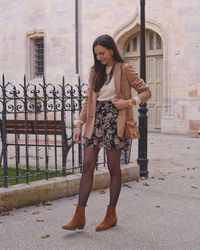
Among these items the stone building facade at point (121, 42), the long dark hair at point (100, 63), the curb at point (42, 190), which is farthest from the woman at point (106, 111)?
the stone building facade at point (121, 42)

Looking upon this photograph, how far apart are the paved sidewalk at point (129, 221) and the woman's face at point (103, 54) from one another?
5.24 feet

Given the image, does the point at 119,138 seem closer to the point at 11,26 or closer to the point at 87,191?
the point at 87,191

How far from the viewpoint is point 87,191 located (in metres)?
4.65

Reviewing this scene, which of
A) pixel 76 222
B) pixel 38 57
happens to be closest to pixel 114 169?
pixel 76 222

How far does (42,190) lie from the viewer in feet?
19.3

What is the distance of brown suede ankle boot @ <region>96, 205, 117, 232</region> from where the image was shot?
15.4ft

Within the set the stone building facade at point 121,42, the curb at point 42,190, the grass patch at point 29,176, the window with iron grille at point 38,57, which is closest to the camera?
the curb at point 42,190

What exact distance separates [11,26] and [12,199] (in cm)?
1681

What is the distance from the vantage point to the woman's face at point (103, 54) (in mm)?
4613

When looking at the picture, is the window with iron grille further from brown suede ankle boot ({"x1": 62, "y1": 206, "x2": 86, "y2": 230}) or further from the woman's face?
brown suede ankle boot ({"x1": 62, "y1": 206, "x2": 86, "y2": 230})

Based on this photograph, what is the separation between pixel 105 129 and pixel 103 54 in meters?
0.70

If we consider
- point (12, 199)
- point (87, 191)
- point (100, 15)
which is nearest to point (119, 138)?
point (87, 191)

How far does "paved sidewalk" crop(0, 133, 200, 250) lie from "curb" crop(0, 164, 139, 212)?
0.33 ft

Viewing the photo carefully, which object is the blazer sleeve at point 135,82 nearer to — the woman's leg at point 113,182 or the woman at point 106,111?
the woman at point 106,111
